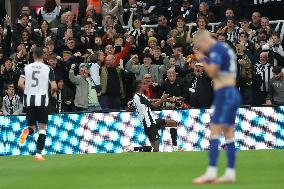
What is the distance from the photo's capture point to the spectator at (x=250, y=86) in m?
24.0

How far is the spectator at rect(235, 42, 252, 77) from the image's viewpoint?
79.0ft

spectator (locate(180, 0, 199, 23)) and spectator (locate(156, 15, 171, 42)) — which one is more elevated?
spectator (locate(180, 0, 199, 23))

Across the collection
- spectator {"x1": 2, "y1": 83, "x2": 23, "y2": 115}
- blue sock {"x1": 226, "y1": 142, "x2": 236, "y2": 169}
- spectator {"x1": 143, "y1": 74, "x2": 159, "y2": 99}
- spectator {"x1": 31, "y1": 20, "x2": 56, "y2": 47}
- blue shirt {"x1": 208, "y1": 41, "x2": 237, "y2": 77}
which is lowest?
spectator {"x1": 2, "y1": 83, "x2": 23, "y2": 115}

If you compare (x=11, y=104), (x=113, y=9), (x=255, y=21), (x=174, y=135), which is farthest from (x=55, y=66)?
(x=255, y=21)

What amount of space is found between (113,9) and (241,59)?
5398 millimetres

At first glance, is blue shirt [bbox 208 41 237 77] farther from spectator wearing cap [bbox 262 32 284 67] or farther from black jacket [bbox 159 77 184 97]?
spectator wearing cap [bbox 262 32 284 67]

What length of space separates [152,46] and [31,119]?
6127mm

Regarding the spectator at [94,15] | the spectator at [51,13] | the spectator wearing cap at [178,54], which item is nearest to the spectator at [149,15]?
the spectator at [94,15]

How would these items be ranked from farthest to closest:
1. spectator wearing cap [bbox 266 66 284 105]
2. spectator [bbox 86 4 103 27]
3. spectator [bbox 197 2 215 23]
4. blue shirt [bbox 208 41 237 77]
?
1. spectator [bbox 86 4 103 27]
2. spectator [bbox 197 2 215 23]
3. spectator wearing cap [bbox 266 66 284 105]
4. blue shirt [bbox 208 41 237 77]

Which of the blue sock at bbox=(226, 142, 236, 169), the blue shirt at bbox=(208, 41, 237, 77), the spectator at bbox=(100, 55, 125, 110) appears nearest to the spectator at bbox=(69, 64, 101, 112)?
the spectator at bbox=(100, 55, 125, 110)

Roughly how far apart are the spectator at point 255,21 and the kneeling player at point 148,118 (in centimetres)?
373

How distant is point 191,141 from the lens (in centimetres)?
2375

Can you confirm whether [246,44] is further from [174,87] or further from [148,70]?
[148,70]

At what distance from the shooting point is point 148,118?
23.3 m
